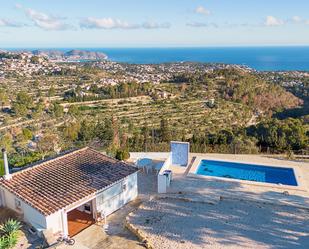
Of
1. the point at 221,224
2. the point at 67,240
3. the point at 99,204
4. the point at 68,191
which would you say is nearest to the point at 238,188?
the point at 221,224

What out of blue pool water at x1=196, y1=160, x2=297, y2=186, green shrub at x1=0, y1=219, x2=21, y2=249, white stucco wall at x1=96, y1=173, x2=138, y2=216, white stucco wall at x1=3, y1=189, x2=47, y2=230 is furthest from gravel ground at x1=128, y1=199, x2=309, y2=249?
green shrub at x1=0, y1=219, x2=21, y2=249

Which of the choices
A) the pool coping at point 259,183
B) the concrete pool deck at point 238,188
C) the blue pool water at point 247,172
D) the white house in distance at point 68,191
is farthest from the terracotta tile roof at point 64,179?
the blue pool water at point 247,172

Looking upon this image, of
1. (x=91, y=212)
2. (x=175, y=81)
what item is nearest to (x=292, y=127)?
(x=91, y=212)

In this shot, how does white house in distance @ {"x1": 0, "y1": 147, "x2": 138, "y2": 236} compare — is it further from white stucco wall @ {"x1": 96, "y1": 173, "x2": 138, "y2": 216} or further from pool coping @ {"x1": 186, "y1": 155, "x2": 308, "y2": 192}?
pool coping @ {"x1": 186, "y1": 155, "x2": 308, "y2": 192}

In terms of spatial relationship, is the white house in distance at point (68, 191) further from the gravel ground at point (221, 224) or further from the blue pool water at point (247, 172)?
the blue pool water at point (247, 172)

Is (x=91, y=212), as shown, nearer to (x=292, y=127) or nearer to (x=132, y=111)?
(x=292, y=127)

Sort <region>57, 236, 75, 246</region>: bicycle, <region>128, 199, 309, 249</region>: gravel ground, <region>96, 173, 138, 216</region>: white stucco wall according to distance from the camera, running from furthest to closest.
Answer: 1. <region>96, 173, 138, 216</region>: white stucco wall
2. <region>128, 199, 309, 249</region>: gravel ground
3. <region>57, 236, 75, 246</region>: bicycle

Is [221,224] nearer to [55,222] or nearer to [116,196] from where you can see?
[116,196]
